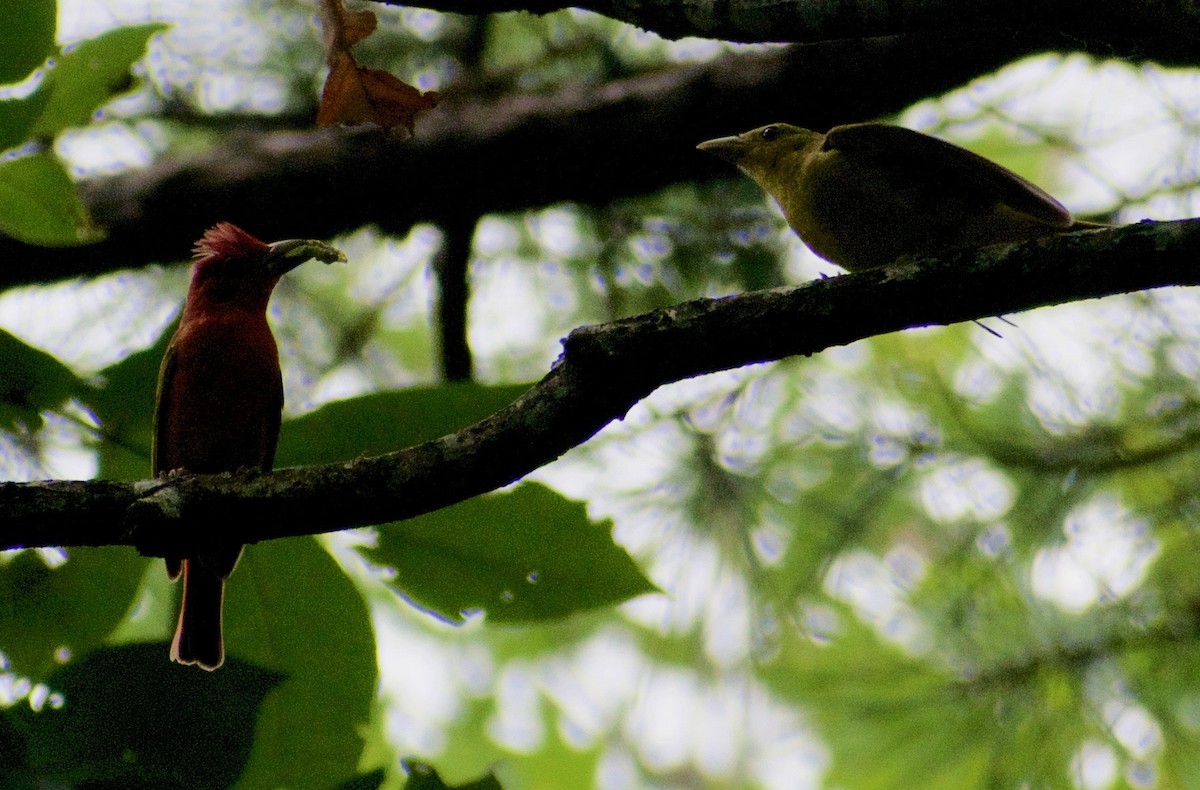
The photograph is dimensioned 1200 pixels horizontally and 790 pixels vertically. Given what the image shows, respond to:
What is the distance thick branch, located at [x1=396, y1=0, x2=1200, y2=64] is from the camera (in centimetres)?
218

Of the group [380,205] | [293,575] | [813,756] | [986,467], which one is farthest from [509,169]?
[813,756]

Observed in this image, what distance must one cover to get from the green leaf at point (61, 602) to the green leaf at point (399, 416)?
1.20ft

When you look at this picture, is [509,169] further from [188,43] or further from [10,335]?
[10,335]

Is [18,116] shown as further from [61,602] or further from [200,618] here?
[200,618]

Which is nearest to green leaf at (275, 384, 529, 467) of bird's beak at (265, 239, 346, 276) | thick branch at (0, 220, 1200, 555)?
thick branch at (0, 220, 1200, 555)

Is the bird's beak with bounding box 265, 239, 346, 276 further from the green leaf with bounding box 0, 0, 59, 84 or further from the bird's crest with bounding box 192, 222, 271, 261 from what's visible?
the green leaf with bounding box 0, 0, 59, 84

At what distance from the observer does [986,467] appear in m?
4.45

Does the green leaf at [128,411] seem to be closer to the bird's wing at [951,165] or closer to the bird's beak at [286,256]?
the bird's beak at [286,256]

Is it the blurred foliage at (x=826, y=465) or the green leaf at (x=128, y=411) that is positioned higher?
the green leaf at (x=128, y=411)

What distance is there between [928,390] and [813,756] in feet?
5.50

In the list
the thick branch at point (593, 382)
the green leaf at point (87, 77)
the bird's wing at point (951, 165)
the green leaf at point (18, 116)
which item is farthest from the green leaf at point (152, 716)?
the bird's wing at point (951, 165)

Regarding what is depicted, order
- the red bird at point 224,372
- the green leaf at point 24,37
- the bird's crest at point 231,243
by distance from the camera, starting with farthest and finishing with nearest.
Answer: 1. the bird's crest at point 231,243
2. the red bird at point 224,372
3. the green leaf at point 24,37

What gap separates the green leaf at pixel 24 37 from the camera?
1.98m

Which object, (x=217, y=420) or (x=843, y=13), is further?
(x=217, y=420)
